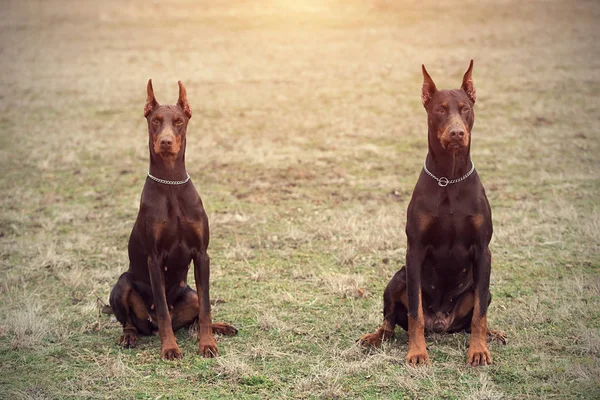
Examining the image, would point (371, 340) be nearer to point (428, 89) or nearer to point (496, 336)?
point (496, 336)

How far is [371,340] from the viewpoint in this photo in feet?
18.5

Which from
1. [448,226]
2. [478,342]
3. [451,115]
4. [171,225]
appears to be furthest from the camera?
[171,225]

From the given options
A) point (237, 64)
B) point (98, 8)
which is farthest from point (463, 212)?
point (98, 8)

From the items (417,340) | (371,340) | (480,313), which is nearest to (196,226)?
(371,340)

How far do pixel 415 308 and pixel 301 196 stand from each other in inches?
226

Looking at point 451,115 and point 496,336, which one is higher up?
point 451,115

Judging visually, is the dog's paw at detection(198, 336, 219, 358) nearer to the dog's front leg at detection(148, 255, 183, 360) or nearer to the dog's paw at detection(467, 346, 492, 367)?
the dog's front leg at detection(148, 255, 183, 360)

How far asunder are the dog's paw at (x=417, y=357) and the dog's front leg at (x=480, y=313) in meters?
0.32

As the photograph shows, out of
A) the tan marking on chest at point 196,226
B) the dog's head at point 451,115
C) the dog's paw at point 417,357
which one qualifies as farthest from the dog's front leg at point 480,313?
the tan marking on chest at point 196,226

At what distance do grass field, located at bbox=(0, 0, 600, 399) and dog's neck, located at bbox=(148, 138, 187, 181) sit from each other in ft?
4.64

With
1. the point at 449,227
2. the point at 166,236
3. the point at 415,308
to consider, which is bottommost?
the point at 415,308

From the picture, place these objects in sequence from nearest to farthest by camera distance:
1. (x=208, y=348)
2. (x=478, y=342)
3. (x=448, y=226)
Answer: (x=448, y=226) < (x=478, y=342) < (x=208, y=348)

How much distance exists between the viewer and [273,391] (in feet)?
16.3

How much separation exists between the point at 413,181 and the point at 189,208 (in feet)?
22.4
